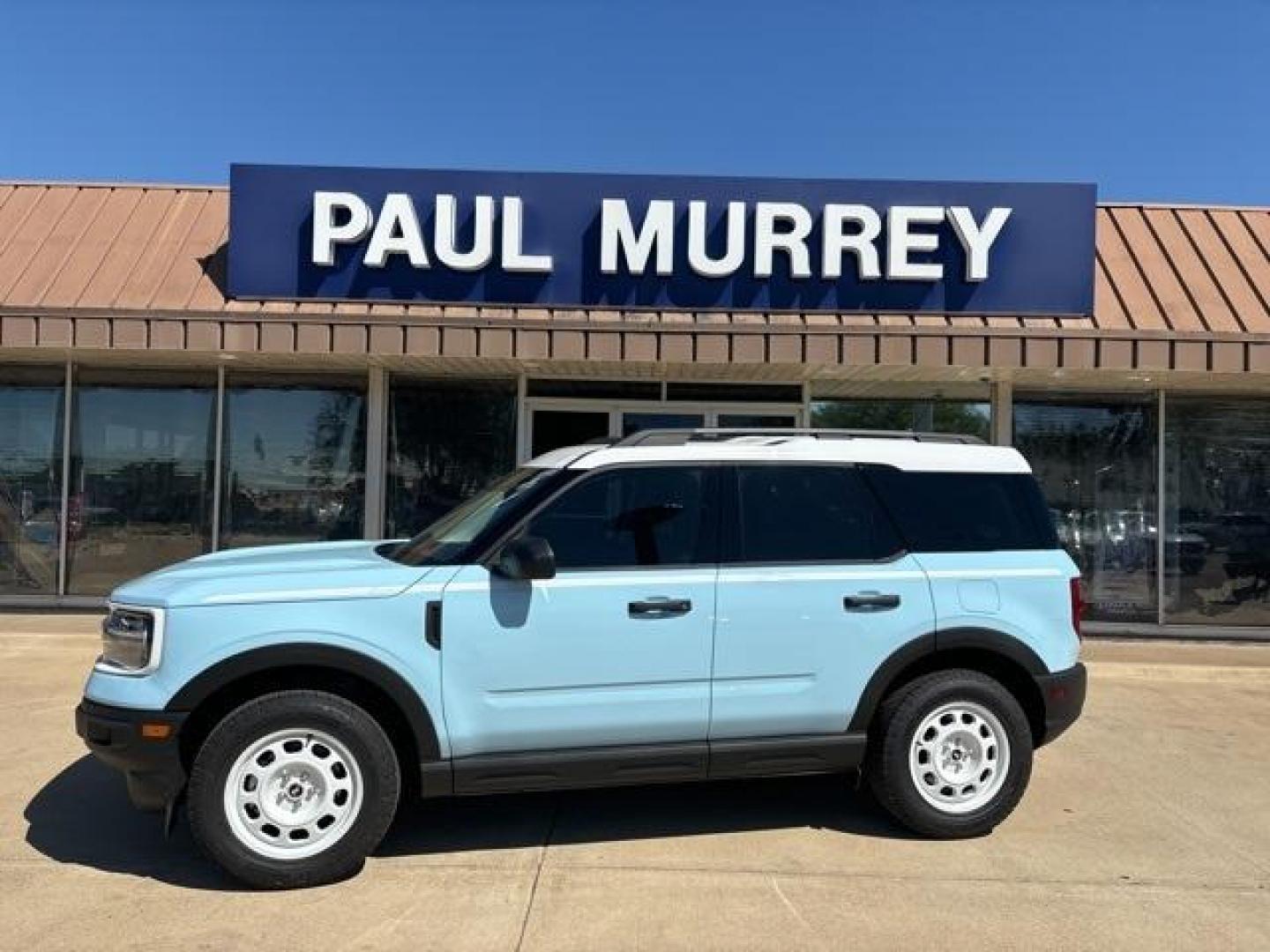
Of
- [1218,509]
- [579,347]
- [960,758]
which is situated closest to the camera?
[960,758]

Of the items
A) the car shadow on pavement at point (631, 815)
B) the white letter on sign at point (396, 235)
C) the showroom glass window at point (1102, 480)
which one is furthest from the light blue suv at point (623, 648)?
the showroom glass window at point (1102, 480)

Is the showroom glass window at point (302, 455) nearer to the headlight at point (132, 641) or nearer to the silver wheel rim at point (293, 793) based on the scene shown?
the headlight at point (132, 641)

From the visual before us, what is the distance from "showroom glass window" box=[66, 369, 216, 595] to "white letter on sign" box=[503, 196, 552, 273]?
11.6 feet

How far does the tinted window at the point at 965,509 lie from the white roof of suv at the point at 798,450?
0.19 feet

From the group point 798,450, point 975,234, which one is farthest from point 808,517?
point 975,234

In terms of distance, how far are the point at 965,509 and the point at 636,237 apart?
5.18 meters

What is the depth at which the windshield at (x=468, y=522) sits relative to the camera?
4.86 meters

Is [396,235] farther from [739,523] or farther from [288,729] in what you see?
[288,729]

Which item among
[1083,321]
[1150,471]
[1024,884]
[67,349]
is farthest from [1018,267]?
[67,349]

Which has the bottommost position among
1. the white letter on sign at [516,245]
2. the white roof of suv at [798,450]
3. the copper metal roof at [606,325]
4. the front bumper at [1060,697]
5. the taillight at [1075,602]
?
the front bumper at [1060,697]

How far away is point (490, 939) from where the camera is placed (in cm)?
398

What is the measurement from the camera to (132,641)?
450 cm

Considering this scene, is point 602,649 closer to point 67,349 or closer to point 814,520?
point 814,520

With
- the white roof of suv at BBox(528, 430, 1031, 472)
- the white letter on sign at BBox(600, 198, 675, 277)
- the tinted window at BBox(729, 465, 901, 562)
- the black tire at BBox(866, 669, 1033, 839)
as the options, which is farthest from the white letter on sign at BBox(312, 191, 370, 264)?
the black tire at BBox(866, 669, 1033, 839)
